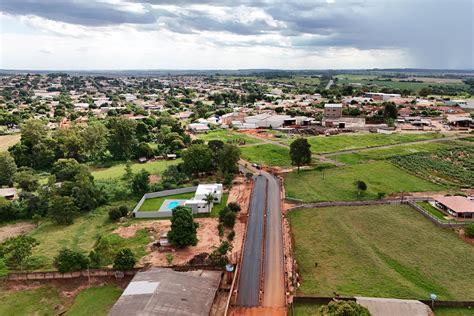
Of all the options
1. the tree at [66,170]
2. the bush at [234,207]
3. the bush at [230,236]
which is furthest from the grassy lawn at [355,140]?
the tree at [66,170]

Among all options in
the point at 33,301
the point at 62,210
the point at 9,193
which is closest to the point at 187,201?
the point at 62,210

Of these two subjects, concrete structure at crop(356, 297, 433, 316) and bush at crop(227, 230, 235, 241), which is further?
bush at crop(227, 230, 235, 241)

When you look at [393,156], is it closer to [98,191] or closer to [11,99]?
[98,191]

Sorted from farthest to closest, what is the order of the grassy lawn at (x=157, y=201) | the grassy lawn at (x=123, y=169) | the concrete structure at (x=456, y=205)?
the grassy lawn at (x=123, y=169), the grassy lawn at (x=157, y=201), the concrete structure at (x=456, y=205)

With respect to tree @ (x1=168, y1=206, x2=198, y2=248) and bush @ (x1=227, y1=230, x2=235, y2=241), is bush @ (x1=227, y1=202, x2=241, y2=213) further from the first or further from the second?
tree @ (x1=168, y1=206, x2=198, y2=248)

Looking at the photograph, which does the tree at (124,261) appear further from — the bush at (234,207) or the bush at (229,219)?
the bush at (234,207)

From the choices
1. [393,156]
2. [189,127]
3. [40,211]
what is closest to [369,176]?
[393,156]

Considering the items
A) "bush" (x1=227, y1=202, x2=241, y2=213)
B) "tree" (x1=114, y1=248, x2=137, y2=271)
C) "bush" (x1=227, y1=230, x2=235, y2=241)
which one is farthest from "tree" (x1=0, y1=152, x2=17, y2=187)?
"bush" (x1=227, y1=230, x2=235, y2=241)
